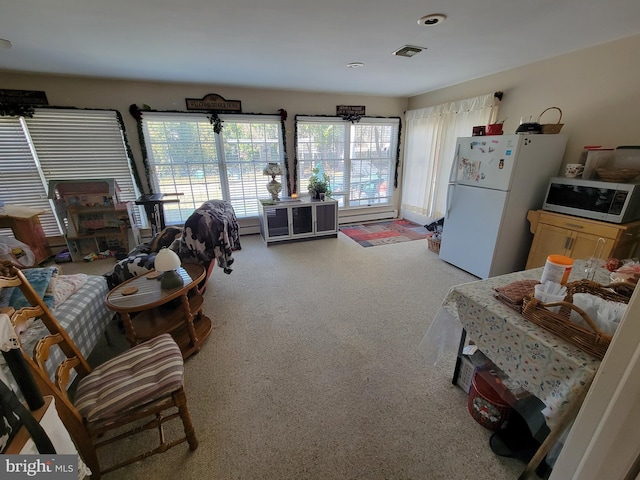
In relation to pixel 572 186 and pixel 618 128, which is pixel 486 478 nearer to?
pixel 572 186

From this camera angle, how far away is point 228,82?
3.52 meters

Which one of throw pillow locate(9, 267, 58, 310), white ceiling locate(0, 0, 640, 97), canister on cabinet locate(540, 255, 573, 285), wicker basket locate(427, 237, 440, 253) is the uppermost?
white ceiling locate(0, 0, 640, 97)

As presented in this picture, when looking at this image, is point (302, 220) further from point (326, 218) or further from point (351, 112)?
point (351, 112)

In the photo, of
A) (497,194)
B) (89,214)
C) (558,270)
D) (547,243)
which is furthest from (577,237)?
(89,214)

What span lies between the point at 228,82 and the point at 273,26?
1933mm

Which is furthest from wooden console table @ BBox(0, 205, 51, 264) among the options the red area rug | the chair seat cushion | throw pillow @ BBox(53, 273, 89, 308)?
the red area rug

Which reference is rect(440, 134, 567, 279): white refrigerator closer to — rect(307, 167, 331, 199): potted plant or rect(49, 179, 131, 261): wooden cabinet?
rect(307, 167, 331, 199): potted plant

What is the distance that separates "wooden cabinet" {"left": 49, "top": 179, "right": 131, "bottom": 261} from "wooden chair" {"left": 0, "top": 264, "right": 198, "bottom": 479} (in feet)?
9.14

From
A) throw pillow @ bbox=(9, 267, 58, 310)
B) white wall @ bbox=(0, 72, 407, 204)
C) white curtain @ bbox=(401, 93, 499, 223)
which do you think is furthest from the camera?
white curtain @ bbox=(401, 93, 499, 223)

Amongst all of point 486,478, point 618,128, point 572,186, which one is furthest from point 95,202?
point 618,128

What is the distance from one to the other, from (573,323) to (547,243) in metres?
2.05

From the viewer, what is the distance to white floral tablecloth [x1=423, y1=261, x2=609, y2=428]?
0.87m

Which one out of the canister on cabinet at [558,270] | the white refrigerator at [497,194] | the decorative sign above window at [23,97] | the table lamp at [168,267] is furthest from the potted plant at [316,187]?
the decorative sign above window at [23,97]

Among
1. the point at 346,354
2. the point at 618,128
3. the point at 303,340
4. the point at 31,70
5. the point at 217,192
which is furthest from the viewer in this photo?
the point at 217,192
